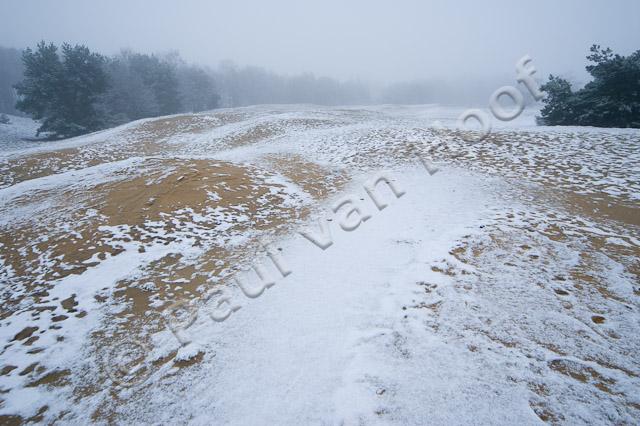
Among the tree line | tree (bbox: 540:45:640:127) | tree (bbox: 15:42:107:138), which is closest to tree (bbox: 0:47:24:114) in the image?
the tree line

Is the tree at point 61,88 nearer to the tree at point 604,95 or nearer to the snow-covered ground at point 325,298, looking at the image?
the snow-covered ground at point 325,298

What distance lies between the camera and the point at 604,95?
15.0 meters

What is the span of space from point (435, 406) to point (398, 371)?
532 millimetres

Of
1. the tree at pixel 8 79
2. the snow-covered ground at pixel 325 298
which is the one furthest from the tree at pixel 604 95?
the tree at pixel 8 79

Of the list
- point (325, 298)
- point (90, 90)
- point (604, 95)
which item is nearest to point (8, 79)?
point (90, 90)

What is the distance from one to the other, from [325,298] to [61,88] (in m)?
42.4

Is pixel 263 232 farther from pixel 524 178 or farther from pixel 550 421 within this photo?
pixel 524 178

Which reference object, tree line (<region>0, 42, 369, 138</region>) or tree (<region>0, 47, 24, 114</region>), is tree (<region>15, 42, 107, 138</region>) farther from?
tree (<region>0, 47, 24, 114</region>)

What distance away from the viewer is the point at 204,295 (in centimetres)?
525

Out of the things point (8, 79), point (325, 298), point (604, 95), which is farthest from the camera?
point (8, 79)

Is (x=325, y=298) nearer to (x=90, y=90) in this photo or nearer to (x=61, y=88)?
(x=90, y=90)

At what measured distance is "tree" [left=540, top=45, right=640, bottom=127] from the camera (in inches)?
543

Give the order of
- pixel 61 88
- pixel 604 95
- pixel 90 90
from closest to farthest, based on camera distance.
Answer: pixel 604 95, pixel 61 88, pixel 90 90

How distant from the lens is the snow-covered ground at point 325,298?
328 centimetres
